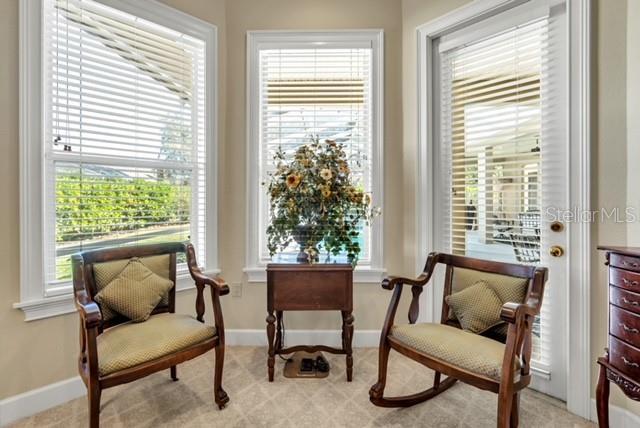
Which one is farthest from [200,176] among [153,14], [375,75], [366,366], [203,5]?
[366,366]

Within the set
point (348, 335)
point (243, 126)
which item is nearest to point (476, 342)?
point (348, 335)

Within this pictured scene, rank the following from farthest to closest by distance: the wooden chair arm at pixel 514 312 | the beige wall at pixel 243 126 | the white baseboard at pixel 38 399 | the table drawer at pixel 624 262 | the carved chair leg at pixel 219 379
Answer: the beige wall at pixel 243 126, the carved chair leg at pixel 219 379, the white baseboard at pixel 38 399, the wooden chair arm at pixel 514 312, the table drawer at pixel 624 262

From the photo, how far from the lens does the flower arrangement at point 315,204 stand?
6.80 feet

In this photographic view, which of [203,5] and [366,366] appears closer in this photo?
[366,366]

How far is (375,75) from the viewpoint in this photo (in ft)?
8.21

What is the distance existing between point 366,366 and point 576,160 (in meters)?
1.84

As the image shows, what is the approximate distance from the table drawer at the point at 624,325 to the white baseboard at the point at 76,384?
151 centimetres

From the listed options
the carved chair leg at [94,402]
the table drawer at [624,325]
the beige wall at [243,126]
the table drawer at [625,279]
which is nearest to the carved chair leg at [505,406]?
the table drawer at [624,325]

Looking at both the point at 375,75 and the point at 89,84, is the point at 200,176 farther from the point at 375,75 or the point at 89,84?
the point at 375,75

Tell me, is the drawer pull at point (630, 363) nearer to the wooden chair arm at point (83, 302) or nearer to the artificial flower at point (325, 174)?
the artificial flower at point (325, 174)

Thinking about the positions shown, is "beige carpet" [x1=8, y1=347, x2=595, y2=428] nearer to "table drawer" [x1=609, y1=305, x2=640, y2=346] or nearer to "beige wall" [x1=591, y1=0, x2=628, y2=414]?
"beige wall" [x1=591, y1=0, x2=628, y2=414]

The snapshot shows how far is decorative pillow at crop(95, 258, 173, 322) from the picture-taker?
1.72 metres

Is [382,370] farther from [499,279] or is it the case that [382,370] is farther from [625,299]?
[625,299]

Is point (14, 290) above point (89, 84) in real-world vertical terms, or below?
below
